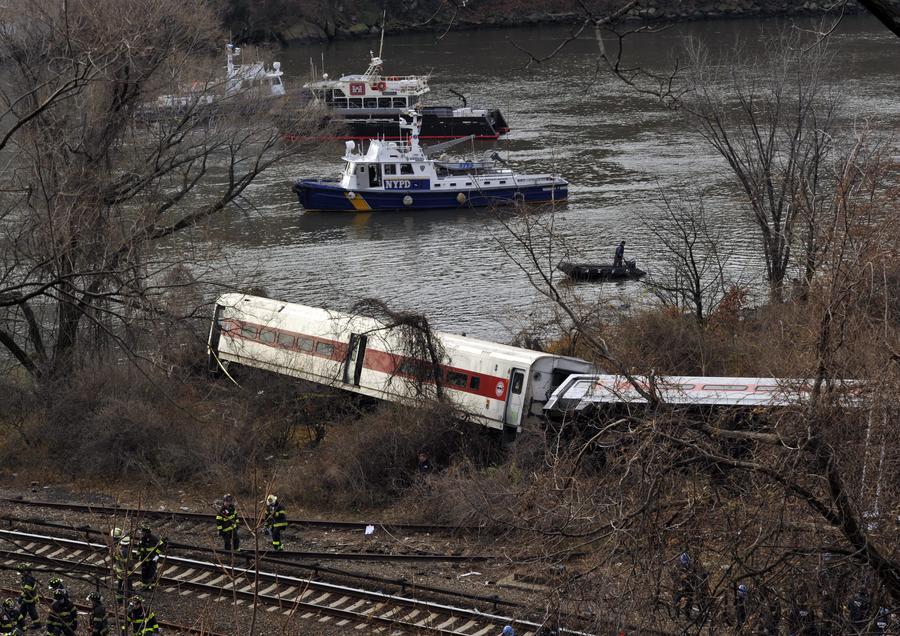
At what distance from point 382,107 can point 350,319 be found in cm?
4258

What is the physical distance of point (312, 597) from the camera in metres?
12.3

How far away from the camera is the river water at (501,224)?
30.9m

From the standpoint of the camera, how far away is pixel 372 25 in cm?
8175

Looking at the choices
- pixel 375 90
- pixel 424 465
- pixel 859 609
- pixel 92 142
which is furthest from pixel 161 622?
pixel 375 90

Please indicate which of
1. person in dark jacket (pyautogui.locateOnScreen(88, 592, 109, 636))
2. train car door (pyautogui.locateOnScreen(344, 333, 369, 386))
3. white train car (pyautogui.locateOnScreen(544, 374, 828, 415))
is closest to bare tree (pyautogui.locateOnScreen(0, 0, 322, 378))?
train car door (pyautogui.locateOnScreen(344, 333, 369, 386))

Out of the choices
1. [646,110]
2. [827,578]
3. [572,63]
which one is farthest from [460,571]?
[572,63]

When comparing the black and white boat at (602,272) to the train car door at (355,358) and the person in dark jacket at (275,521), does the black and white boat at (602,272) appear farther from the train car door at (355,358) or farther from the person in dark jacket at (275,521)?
the person in dark jacket at (275,521)

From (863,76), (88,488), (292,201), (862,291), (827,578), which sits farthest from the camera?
(863,76)

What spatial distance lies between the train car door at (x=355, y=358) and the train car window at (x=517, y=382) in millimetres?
3412

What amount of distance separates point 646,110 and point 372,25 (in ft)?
108

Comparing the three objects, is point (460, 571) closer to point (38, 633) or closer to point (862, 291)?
point (38, 633)

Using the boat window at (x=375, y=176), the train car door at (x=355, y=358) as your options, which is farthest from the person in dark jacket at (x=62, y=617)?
the boat window at (x=375, y=176)

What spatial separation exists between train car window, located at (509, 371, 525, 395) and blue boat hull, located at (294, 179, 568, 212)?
77.5ft

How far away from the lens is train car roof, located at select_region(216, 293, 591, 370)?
59.3 feet
